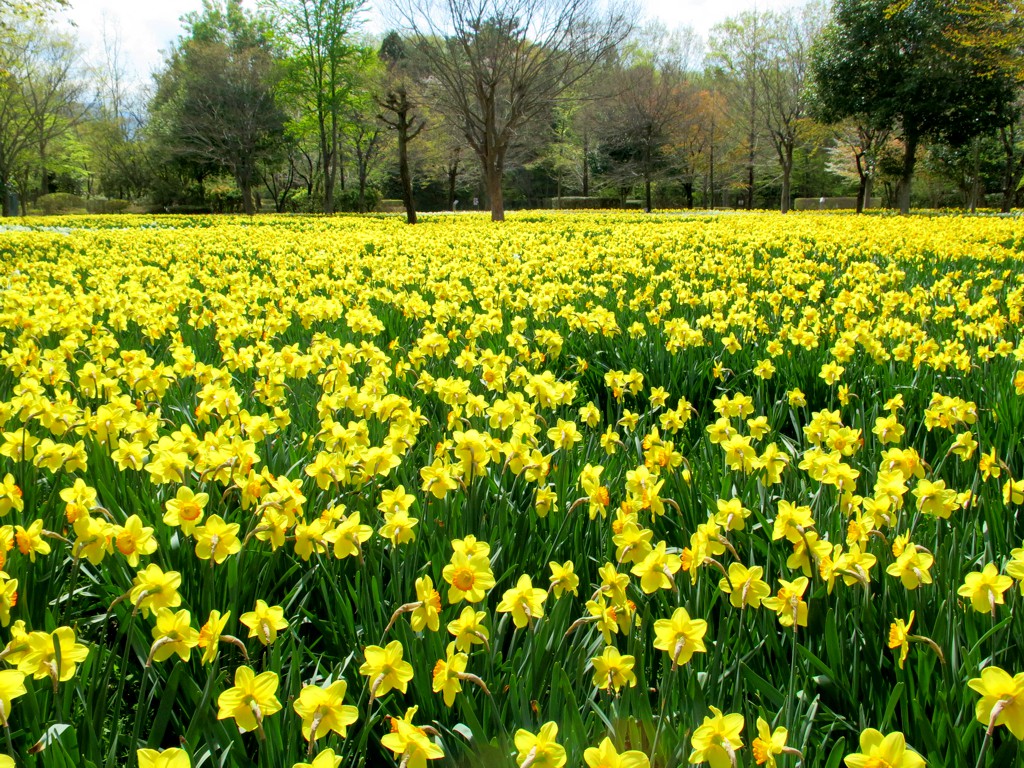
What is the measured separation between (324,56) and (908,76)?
2591 cm

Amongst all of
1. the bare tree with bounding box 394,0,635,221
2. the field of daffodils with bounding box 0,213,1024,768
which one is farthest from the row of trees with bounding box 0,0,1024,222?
the field of daffodils with bounding box 0,213,1024,768

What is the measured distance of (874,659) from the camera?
1.28 meters

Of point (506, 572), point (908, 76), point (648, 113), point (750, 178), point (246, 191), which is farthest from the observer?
point (750, 178)

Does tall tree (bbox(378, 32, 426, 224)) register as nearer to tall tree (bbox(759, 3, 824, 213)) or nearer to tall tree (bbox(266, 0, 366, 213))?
tall tree (bbox(266, 0, 366, 213))

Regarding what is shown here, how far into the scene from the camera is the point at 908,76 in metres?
24.2

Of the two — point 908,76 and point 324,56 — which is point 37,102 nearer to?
point 324,56

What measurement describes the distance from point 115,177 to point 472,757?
59.8 meters

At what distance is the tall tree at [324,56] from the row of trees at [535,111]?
0.36ft

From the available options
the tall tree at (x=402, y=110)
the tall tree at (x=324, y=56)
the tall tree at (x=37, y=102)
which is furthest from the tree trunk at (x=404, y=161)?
the tall tree at (x=37, y=102)

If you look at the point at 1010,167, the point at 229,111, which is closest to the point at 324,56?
the point at 229,111

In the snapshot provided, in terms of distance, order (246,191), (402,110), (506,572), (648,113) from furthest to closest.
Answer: (246,191), (648,113), (402,110), (506,572)

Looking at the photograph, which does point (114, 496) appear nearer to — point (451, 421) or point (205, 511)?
point (205, 511)

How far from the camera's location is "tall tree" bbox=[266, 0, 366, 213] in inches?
1319

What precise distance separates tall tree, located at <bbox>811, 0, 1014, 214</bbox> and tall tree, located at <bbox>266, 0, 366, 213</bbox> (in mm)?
21628
